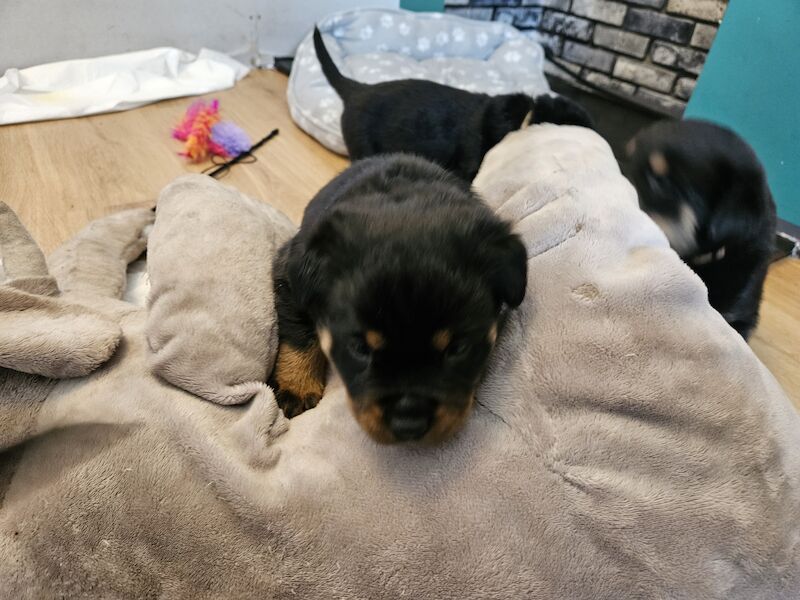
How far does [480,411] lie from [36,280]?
93 cm

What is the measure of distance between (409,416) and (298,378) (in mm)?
421

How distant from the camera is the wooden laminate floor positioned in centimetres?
238

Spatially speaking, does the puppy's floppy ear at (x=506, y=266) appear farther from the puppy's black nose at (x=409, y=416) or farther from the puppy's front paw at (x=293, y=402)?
the puppy's front paw at (x=293, y=402)

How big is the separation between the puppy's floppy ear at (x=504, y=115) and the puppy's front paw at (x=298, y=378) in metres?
1.57

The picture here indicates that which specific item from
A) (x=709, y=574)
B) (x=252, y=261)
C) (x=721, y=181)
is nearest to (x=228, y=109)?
(x=252, y=261)

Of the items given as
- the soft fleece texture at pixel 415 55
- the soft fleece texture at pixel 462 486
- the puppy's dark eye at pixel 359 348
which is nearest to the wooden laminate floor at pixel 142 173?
the soft fleece texture at pixel 415 55

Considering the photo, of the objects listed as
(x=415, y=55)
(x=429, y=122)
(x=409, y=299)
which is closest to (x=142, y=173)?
(x=429, y=122)

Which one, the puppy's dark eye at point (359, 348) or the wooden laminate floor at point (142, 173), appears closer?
the puppy's dark eye at point (359, 348)

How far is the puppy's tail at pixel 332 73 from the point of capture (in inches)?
130

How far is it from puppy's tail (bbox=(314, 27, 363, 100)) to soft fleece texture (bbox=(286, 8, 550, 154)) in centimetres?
4

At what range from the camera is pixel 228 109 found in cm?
366

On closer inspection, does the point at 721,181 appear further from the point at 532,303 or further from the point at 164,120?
the point at 164,120

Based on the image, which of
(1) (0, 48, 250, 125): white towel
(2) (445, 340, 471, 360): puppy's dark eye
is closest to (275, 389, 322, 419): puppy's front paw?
(2) (445, 340, 471, 360): puppy's dark eye

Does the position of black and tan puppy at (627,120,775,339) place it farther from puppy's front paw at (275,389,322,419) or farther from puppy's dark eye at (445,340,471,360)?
puppy's front paw at (275,389,322,419)
